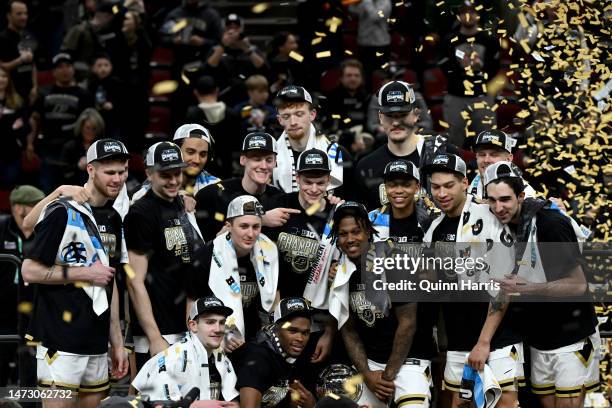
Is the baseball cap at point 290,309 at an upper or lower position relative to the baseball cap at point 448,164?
lower

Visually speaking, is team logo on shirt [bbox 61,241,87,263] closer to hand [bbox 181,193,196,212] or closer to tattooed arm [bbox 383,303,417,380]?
hand [bbox 181,193,196,212]

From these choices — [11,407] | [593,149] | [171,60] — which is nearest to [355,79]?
[171,60]

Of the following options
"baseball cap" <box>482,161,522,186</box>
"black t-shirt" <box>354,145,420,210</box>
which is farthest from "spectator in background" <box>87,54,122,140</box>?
"baseball cap" <box>482,161,522,186</box>

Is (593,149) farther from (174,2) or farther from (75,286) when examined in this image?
(174,2)

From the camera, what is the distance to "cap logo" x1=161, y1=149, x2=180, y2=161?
33.5 feet

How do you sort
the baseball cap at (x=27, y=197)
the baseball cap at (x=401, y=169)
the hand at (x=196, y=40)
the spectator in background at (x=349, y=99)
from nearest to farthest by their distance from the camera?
the baseball cap at (x=401, y=169) < the baseball cap at (x=27, y=197) < the spectator in background at (x=349, y=99) < the hand at (x=196, y=40)

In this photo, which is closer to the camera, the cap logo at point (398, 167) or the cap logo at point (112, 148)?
the cap logo at point (112, 148)

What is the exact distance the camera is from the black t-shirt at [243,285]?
1013 centimetres

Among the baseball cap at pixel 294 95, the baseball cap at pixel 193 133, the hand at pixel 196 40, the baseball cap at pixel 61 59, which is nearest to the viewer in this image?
the baseball cap at pixel 193 133

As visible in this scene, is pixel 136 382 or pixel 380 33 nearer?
pixel 136 382

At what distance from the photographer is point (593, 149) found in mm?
11656

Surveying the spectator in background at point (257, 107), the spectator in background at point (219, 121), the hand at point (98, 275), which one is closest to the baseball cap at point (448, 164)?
the hand at point (98, 275)

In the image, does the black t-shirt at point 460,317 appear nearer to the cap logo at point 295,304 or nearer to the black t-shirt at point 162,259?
the cap logo at point 295,304

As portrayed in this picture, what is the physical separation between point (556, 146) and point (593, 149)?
1.39ft
